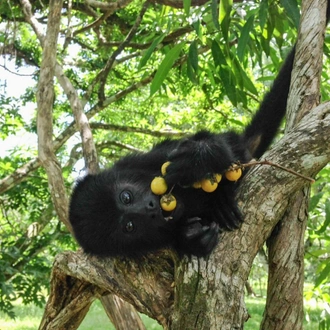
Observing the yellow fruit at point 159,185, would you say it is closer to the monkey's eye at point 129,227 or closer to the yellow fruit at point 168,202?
the yellow fruit at point 168,202

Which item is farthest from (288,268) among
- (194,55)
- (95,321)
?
(95,321)

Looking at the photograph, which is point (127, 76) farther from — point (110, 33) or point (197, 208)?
point (197, 208)

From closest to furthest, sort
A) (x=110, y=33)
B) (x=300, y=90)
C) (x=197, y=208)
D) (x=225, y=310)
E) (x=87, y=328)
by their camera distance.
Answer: (x=225, y=310) → (x=300, y=90) → (x=197, y=208) → (x=110, y=33) → (x=87, y=328)

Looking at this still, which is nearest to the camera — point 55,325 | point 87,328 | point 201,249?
point 201,249

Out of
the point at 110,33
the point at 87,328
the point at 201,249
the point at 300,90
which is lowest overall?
the point at 87,328

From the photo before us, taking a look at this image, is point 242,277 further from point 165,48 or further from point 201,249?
point 165,48

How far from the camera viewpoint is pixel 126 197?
7.96 feet

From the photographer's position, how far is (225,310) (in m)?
1.55

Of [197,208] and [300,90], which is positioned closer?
[300,90]

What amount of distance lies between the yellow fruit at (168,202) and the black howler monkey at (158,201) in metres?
0.06

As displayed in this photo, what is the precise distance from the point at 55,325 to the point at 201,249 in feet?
3.97

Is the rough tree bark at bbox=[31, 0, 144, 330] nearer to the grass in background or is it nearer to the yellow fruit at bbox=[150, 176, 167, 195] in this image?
the yellow fruit at bbox=[150, 176, 167, 195]

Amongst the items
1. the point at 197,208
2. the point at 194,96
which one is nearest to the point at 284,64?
the point at 197,208

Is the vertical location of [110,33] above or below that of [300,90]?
above
